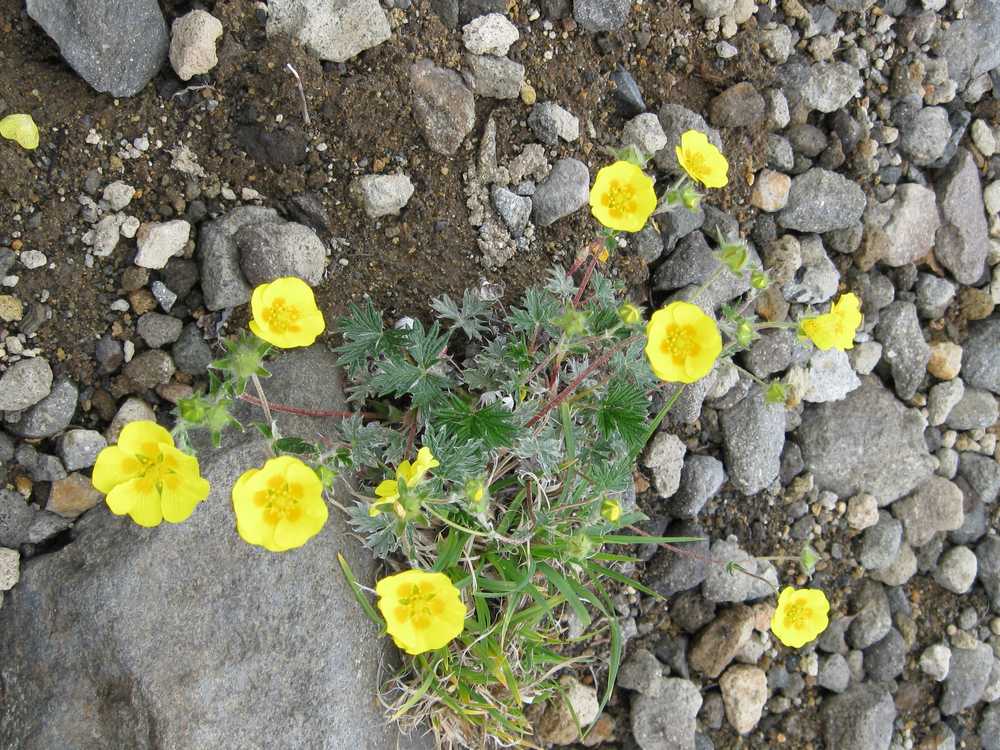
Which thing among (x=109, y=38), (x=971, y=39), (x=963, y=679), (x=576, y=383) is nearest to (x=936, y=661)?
(x=963, y=679)

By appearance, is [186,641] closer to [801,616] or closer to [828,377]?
[801,616]

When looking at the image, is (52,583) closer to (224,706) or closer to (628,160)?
(224,706)

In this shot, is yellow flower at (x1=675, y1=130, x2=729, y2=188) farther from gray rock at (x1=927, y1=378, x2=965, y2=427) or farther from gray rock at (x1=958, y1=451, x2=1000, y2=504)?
gray rock at (x1=958, y1=451, x2=1000, y2=504)

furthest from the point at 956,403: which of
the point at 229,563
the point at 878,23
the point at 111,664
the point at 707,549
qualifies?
the point at 111,664

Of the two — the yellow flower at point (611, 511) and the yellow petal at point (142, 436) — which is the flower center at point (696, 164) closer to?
the yellow flower at point (611, 511)

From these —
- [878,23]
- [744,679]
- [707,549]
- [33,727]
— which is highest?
[878,23]

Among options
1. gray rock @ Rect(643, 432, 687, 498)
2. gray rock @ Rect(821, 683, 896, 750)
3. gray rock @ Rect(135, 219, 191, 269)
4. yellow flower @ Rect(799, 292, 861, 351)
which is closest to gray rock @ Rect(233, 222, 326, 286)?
gray rock @ Rect(135, 219, 191, 269)
